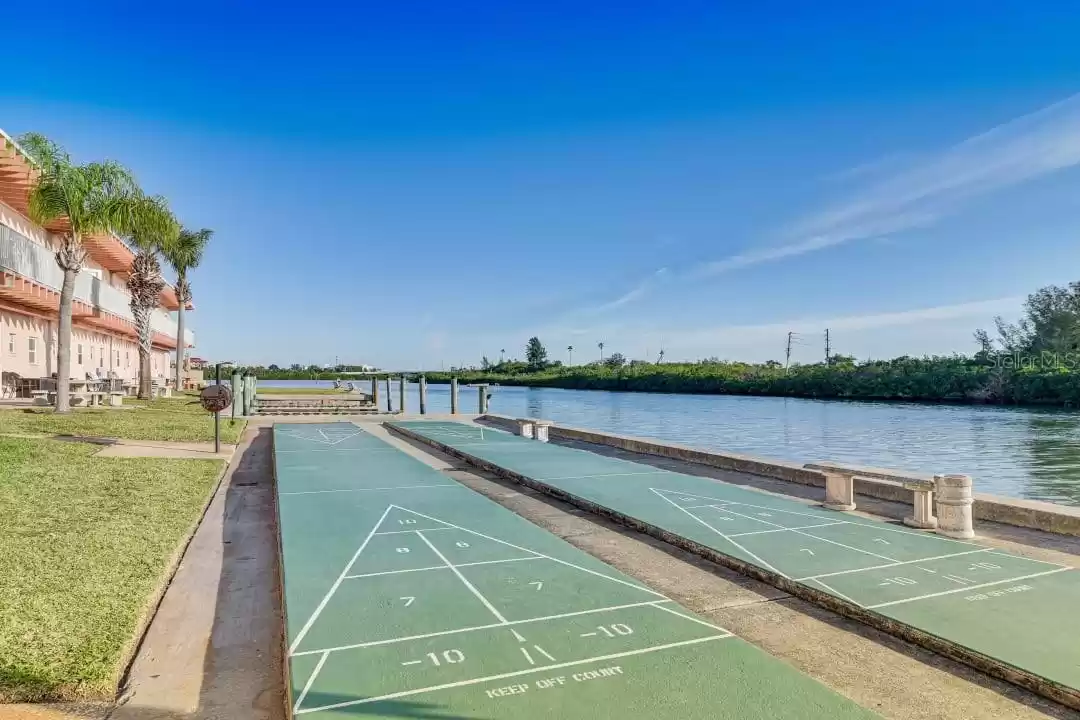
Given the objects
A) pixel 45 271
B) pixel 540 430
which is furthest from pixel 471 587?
pixel 45 271

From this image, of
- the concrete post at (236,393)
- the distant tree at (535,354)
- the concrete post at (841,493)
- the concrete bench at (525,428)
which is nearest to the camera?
the concrete post at (841,493)

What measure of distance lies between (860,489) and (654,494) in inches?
120

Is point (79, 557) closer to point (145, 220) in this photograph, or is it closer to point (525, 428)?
point (525, 428)

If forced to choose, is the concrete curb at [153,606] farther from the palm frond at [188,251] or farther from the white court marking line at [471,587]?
the palm frond at [188,251]

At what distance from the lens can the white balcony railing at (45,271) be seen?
17.0 metres

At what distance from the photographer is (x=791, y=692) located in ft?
11.7

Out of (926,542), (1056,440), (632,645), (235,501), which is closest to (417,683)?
(632,645)

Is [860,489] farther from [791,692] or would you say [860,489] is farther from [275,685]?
[275,685]

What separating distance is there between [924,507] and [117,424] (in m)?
16.9

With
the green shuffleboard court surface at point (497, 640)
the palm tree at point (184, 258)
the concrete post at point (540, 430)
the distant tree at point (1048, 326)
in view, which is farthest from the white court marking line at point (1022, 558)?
the distant tree at point (1048, 326)

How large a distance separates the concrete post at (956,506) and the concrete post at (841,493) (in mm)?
1470

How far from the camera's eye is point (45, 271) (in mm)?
19688

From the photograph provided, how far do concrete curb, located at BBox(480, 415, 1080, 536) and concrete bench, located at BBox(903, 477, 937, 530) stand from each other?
0.47 metres

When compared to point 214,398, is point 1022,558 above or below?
below
